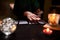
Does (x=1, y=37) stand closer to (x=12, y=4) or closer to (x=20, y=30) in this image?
(x=20, y=30)

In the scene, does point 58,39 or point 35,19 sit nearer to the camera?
point 58,39

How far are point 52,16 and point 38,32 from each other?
208mm

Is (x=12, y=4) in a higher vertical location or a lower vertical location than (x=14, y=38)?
higher

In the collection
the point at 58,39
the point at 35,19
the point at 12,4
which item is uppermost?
the point at 12,4

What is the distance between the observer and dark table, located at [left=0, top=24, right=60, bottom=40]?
0.88 m

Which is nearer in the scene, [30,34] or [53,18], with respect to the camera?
[30,34]

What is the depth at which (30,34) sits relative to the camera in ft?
3.13

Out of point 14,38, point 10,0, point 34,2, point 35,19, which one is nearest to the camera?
point 14,38

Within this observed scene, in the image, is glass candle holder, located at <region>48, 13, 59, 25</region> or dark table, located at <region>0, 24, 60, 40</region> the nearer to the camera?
dark table, located at <region>0, 24, 60, 40</region>

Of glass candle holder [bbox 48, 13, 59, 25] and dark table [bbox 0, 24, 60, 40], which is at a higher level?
glass candle holder [bbox 48, 13, 59, 25]

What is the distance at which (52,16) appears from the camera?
1105 millimetres

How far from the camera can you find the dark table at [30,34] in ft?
2.87

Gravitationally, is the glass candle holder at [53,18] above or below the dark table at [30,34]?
above

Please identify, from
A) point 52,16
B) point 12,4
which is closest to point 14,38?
point 52,16
